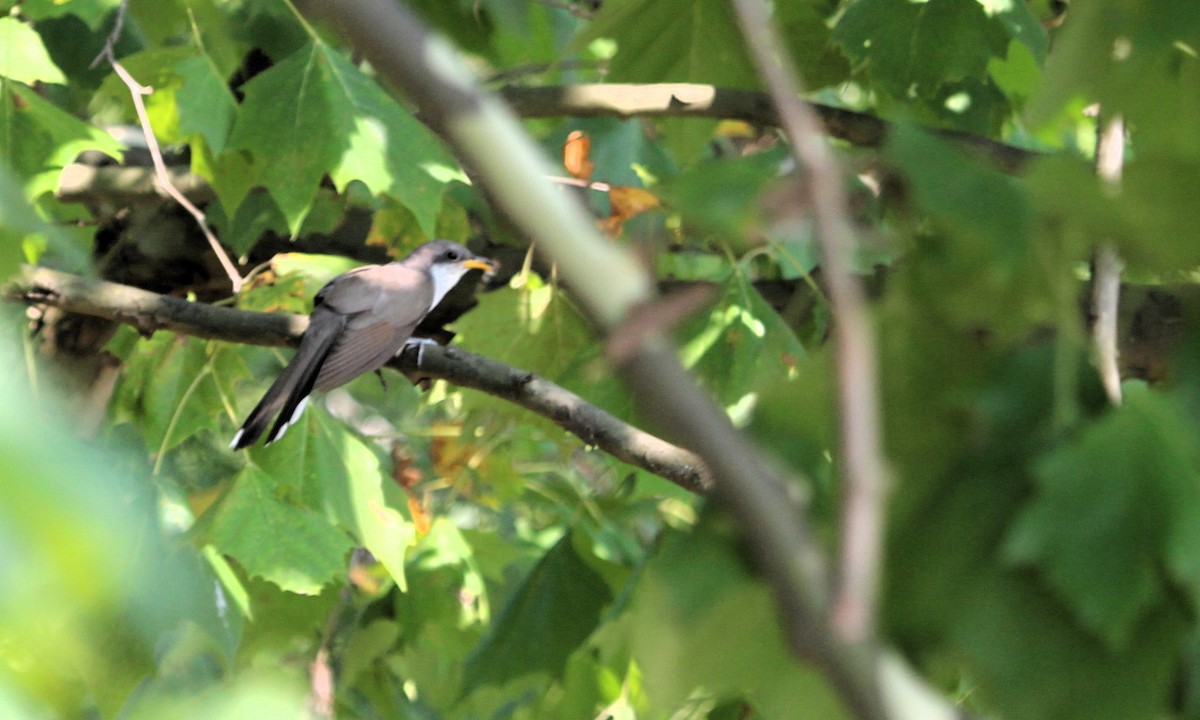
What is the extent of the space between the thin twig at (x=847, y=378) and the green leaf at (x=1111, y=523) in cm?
22

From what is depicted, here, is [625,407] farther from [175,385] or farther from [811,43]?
[175,385]

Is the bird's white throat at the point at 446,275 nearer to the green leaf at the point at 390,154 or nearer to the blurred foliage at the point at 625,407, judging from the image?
the blurred foliage at the point at 625,407

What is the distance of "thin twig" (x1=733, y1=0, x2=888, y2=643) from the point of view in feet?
1.42

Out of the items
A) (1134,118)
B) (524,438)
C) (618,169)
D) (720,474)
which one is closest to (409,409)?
(524,438)

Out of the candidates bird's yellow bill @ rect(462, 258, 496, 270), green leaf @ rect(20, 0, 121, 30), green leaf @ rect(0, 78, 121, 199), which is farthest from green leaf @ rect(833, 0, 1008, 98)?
green leaf @ rect(20, 0, 121, 30)

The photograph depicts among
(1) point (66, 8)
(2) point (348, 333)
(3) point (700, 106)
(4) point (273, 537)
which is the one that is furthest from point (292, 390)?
(3) point (700, 106)

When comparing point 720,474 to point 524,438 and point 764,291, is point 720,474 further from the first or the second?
point 524,438

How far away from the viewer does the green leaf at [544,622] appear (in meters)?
3.57

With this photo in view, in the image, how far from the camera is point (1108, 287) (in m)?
0.94

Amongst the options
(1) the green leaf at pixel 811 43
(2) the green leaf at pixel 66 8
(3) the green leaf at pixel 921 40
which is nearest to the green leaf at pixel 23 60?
(2) the green leaf at pixel 66 8

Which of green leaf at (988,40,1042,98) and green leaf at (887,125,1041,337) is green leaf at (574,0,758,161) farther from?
green leaf at (887,125,1041,337)

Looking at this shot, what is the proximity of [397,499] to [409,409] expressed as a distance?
2710 millimetres

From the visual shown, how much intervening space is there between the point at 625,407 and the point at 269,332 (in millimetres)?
877

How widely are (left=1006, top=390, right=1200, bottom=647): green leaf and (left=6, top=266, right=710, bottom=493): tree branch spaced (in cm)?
146
